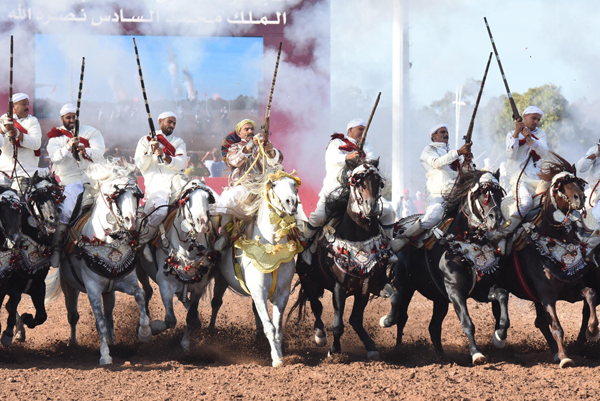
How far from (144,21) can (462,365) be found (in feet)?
57.4

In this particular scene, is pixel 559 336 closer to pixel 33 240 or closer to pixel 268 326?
pixel 268 326

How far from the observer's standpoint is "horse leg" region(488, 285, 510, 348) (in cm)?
870

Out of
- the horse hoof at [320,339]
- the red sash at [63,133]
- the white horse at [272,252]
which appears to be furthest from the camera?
the red sash at [63,133]

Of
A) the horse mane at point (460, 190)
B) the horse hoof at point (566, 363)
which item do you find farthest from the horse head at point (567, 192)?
the horse hoof at point (566, 363)

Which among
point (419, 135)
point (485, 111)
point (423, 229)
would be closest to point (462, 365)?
point (423, 229)

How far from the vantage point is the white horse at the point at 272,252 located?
7.91 meters

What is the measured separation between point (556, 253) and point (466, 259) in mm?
941

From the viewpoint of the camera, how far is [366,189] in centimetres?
773

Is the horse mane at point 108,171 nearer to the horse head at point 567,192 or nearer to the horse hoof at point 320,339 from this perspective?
the horse hoof at point 320,339

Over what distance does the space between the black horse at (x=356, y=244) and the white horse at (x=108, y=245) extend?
2153mm

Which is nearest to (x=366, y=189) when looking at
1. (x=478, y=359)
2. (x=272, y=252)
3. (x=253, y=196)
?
(x=272, y=252)

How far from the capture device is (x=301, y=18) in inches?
868

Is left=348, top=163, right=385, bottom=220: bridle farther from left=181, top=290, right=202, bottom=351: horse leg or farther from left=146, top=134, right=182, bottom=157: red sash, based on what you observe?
left=146, top=134, right=182, bottom=157: red sash

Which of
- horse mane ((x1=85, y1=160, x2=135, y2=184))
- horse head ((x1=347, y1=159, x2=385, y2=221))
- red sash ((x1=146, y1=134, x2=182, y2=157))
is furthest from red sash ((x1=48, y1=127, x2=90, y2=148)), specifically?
horse head ((x1=347, y1=159, x2=385, y2=221))
